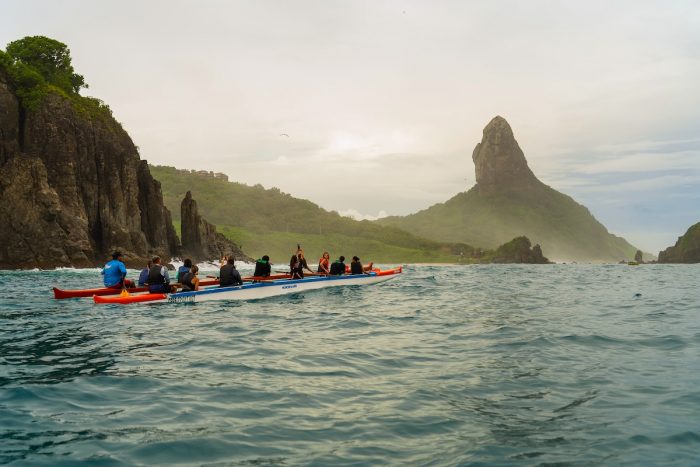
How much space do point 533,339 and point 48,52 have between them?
113m

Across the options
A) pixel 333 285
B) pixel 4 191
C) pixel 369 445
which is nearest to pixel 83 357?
pixel 369 445

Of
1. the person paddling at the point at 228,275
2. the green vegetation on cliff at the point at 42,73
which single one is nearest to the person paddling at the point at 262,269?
the person paddling at the point at 228,275

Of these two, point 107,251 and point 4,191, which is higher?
point 4,191

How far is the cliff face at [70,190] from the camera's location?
7219 centimetres

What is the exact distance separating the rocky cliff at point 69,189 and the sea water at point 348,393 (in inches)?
2412

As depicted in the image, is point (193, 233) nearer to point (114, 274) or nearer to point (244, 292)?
point (114, 274)

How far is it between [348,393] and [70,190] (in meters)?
82.4

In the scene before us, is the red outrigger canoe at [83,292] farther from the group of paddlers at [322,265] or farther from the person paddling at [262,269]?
the group of paddlers at [322,265]

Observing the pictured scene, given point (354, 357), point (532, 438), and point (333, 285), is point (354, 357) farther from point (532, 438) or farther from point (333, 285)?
point (333, 285)

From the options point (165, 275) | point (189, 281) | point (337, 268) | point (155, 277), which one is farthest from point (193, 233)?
point (155, 277)

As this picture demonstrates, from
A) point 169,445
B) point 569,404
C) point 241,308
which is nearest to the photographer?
point 169,445

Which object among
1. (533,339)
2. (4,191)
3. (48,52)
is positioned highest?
(48,52)

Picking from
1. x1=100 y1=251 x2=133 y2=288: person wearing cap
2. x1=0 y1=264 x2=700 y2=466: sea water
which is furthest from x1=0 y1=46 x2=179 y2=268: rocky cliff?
x1=0 y1=264 x2=700 y2=466: sea water

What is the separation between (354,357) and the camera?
13375 millimetres
